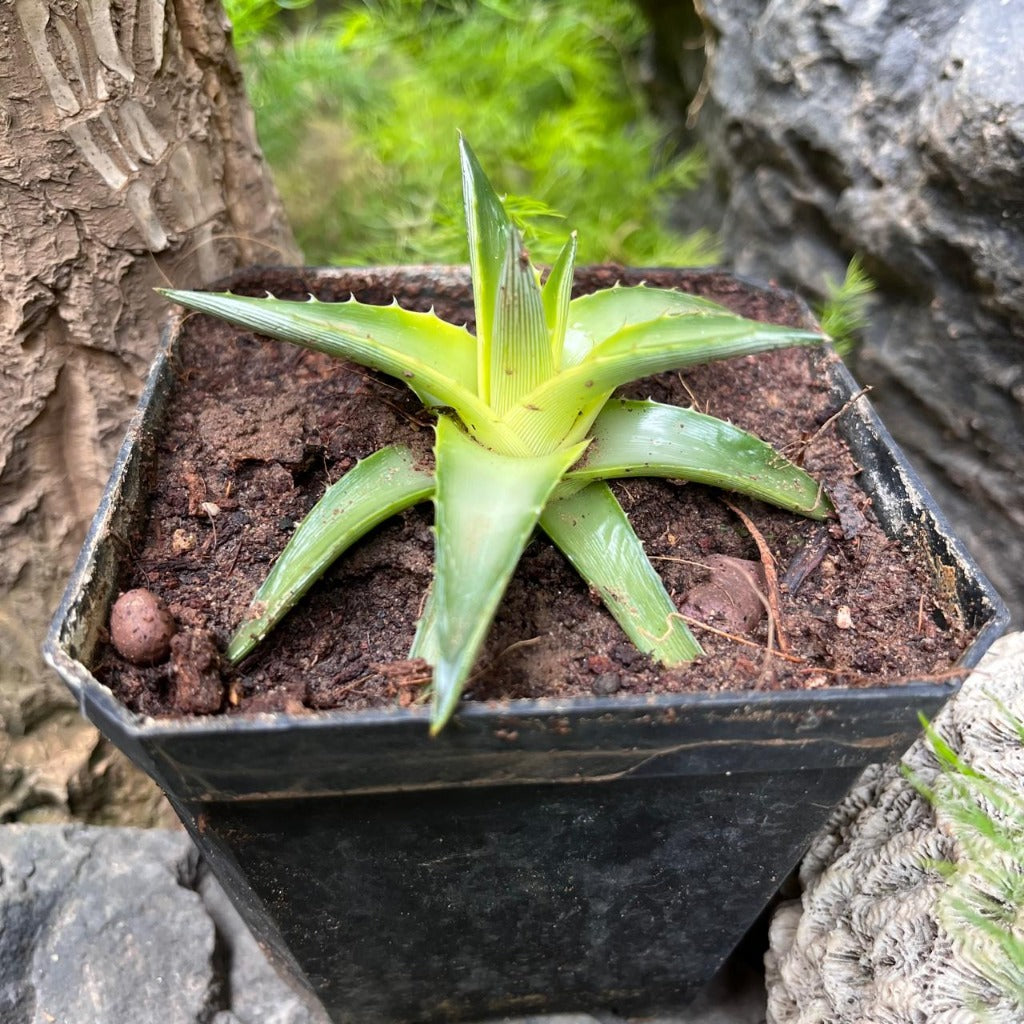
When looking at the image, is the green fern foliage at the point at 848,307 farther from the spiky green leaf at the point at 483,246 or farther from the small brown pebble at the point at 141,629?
the small brown pebble at the point at 141,629

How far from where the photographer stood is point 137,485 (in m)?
0.89

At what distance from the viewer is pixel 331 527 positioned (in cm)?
82

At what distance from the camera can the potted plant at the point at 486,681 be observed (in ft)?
2.25

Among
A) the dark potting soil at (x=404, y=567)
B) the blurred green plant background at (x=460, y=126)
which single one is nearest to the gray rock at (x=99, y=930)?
→ the dark potting soil at (x=404, y=567)

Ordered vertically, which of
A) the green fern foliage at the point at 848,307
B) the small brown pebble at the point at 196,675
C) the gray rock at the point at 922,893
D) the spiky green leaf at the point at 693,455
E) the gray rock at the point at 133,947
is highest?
the green fern foliage at the point at 848,307

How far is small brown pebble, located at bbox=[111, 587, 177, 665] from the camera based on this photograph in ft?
2.48

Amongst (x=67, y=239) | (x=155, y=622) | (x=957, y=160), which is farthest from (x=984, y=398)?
(x=67, y=239)

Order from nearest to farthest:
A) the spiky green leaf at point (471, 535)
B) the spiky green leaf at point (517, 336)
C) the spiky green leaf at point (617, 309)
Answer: the spiky green leaf at point (471, 535), the spiky green leaf at point (517, 336), the spiky green leaf at point (617, 309)

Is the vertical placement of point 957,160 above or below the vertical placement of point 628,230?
above

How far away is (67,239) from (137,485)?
33 cm

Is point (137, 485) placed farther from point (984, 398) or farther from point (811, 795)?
point (984, 398)

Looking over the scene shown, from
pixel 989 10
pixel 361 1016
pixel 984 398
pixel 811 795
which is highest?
pixel 989 10

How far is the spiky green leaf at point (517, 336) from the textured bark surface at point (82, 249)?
0.55 meters

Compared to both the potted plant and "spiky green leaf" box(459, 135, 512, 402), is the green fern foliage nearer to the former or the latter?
the potted plant
